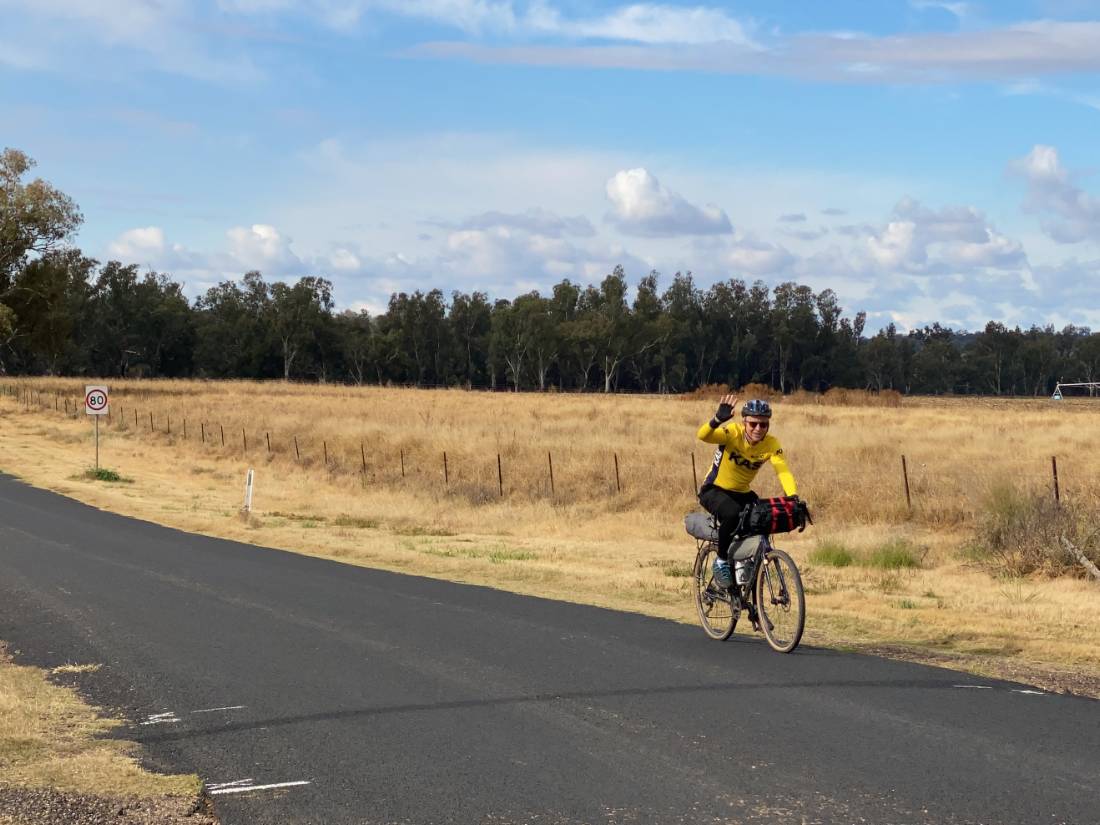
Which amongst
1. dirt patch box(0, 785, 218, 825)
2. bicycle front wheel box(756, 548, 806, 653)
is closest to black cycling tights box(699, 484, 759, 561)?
bicycle front wheel box(756, 548, 806, 653)

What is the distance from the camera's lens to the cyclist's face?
9508mm

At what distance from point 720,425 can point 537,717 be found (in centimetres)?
309

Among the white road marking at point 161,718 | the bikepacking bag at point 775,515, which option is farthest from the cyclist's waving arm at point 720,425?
the white road marking at point 161,718

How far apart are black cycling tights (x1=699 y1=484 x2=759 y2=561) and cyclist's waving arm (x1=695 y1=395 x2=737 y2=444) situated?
50 centimetres

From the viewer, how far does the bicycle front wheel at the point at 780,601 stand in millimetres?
9375

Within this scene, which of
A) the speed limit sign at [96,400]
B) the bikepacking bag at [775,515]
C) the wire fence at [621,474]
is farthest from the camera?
the speed limit sign at [96,400]

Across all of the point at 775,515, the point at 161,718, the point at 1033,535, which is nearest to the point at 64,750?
the point at 161,718

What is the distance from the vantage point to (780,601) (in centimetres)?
952

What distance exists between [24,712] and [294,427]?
131 feet

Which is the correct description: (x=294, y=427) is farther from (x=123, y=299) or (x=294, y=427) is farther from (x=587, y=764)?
(x=123, y=299)

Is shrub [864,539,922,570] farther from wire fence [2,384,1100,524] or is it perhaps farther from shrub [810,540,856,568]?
wire fence [2,384,1100,524]

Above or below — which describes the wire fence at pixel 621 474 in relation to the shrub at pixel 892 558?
above

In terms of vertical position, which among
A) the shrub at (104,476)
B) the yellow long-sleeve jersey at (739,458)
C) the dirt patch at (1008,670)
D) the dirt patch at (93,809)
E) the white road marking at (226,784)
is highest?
the yellow long-sleeve jersey at (739,458)

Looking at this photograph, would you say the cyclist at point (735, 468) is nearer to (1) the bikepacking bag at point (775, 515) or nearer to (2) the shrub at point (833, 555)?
(1) the bikepacking bag at point (775, 515)
